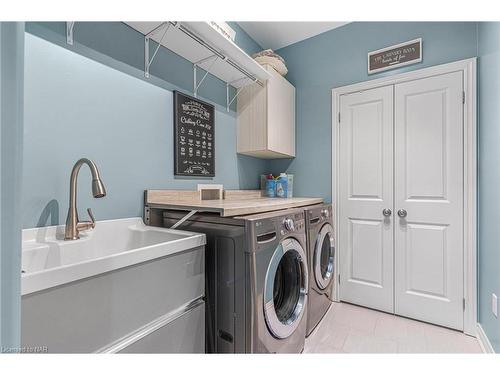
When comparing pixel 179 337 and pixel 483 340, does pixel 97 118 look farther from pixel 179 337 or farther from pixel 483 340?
pixel 483 340

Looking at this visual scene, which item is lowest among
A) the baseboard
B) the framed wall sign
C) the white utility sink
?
the baseboard

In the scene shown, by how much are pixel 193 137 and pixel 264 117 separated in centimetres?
70

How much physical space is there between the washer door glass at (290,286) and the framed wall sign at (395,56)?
1.80 metres

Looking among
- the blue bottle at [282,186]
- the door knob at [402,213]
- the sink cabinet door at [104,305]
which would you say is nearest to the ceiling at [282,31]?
the blue bottle at [282,186]

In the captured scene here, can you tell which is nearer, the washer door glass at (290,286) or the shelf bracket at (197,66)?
the washer door glass at (290,286)

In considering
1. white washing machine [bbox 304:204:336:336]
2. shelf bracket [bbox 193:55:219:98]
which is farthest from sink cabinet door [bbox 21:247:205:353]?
shelf bracket [bbox 193:55:219:98]

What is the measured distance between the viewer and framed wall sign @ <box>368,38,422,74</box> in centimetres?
202

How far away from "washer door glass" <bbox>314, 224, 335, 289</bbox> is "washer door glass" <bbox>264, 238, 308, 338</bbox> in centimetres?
27

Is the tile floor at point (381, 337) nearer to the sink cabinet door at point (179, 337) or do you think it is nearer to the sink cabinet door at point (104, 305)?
the sink cabinet door at point (179, 337)

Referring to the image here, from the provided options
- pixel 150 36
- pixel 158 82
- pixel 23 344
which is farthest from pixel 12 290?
pixel 150 36

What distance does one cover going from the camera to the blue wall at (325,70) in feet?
6.59

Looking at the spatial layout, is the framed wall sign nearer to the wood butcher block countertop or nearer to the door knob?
the door knob
